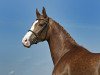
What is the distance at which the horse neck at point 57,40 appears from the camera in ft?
56.0

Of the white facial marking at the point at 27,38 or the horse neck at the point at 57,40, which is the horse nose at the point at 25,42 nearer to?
the white facial marking at the point at 27,38

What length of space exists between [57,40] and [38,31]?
3.26 feet

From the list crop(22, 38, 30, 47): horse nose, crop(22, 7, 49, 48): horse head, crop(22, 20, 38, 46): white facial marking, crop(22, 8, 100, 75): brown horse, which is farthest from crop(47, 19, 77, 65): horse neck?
crop(22, 38, 30, 47): horse nose

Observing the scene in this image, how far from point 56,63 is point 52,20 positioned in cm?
219

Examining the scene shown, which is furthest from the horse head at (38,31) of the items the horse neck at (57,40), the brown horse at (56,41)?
the horse neck at (57,40)

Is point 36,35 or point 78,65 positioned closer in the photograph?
point 78,65

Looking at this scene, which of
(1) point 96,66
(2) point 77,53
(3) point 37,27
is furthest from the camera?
(3) point 37,27

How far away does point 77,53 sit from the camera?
15875mm

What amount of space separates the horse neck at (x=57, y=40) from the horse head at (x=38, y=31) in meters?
0.28

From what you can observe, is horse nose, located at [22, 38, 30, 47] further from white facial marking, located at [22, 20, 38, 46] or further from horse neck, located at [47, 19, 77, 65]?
horse neck, located at [47, 19, 77, 65]

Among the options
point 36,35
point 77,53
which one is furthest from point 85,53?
point 36,35

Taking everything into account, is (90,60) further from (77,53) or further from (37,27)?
(37,27)

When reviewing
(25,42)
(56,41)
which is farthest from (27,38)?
(56,41)

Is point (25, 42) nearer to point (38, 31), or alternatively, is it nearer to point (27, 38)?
point (27, 38)
